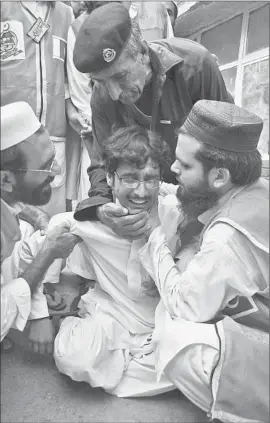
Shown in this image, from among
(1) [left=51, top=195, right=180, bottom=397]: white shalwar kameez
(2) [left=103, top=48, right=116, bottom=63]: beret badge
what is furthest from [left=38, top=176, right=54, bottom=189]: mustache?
(2) [left=103, top=48, right=116, bottom=63]: beret badge

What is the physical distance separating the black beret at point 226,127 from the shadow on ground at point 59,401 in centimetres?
73

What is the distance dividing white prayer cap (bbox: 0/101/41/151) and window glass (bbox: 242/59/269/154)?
0.67m

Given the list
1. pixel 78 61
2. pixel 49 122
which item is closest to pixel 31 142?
pixel 49 122

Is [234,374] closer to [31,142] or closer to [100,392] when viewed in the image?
[100,392]

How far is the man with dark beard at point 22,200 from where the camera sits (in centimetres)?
92

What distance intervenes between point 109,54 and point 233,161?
46 centimetres

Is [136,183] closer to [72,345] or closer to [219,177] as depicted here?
[219,177]

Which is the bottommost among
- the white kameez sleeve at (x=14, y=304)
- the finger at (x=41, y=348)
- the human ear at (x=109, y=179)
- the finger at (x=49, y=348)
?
the finger at (x=49, y=348)

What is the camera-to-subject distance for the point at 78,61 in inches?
45.7

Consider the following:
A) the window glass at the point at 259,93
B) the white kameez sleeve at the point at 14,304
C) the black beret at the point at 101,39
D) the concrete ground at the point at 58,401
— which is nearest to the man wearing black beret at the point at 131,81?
the black beret at the point at 101,39

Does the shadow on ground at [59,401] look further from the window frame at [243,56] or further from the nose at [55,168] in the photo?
the window frame at [243,56]

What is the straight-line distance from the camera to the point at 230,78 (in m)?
1.43

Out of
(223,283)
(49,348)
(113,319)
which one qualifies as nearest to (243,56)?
(223,283)

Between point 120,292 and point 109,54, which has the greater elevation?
point 109,54
